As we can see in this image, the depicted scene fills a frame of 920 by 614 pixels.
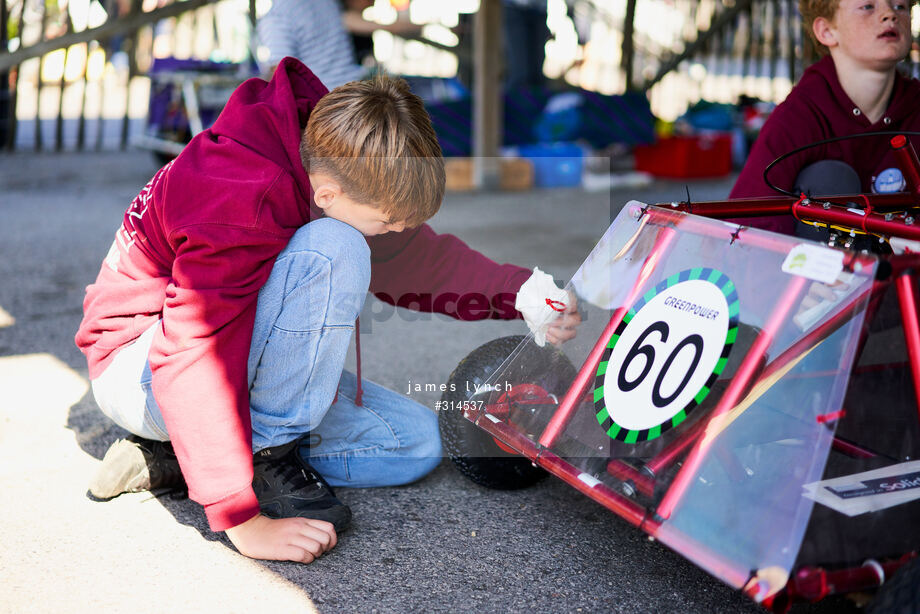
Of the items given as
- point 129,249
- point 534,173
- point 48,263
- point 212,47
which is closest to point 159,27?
point 212,47

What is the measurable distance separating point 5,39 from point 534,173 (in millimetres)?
3753

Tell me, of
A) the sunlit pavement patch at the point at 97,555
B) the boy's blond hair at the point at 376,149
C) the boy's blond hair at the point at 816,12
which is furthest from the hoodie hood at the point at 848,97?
the sunlit pavement patch at the point at 97,555

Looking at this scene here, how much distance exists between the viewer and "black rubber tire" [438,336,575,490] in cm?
170

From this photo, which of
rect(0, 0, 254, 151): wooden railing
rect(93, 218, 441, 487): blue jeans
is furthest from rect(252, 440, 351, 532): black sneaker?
rect(0, 0, 254, 151): wooden railing

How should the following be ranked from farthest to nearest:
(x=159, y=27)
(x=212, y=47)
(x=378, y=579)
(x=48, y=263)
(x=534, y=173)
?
1. (x=159, y=27)
2. (x=212, y=47)
3. (x=534, y=173)
4. (x=48, y=263)
5. (x=378, y=579)

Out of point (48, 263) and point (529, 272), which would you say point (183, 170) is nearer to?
point (529, 272)

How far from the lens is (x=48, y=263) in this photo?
145 inches

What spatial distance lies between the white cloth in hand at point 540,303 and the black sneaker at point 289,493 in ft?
1.54

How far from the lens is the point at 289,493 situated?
1.55 meters

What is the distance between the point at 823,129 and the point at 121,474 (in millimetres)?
1717

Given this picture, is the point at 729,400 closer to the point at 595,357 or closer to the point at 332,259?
the point at 595,357

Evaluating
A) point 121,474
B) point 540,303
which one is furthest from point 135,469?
point 540,303

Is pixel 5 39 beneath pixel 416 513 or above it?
above

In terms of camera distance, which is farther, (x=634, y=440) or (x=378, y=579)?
(x=378, y=579)
